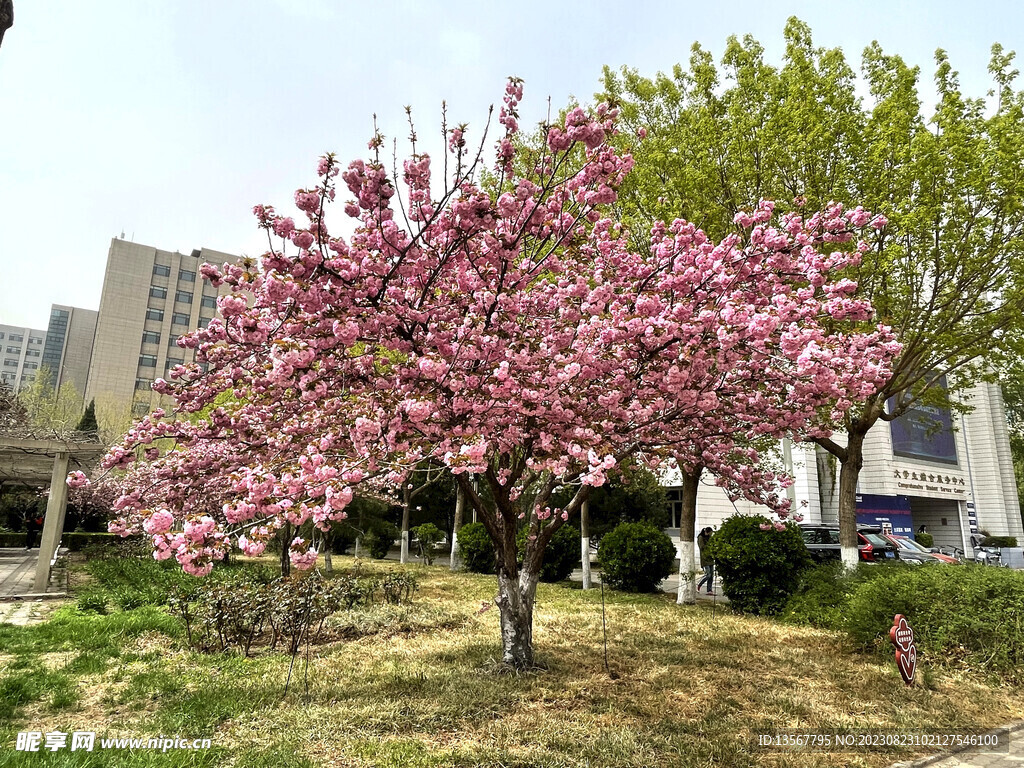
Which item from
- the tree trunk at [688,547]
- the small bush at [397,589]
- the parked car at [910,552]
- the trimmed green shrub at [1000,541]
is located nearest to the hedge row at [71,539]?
the small bush at [397,589]

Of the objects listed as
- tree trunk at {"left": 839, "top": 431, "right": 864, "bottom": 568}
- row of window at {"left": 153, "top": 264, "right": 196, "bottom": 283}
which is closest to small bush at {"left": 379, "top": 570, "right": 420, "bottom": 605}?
tree trunk at {"left": 839, "top": 431, "right": 864, "bottom": 568}

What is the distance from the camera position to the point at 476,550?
17.4 m

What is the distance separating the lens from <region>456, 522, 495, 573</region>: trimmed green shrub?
56.6 ft

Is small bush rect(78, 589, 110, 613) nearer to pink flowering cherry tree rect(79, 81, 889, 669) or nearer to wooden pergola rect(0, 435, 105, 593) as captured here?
wooden pergola rect(0, 435, 105, 593)

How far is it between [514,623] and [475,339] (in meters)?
3.56

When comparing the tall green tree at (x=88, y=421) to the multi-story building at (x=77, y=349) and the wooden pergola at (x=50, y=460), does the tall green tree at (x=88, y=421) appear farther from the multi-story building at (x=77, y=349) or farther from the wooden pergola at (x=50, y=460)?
the multi-story building at (x=77, y=349)

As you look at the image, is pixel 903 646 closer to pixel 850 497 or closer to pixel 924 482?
pixel 850 497

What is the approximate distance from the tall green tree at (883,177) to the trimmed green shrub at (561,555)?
6818mm

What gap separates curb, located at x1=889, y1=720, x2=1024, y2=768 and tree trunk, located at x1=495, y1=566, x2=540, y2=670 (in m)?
3.46

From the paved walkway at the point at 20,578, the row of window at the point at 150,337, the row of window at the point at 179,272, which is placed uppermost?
the row of window at the point at 179,272

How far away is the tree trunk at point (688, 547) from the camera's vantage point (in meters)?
11.7

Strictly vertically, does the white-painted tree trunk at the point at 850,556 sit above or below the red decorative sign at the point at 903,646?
above

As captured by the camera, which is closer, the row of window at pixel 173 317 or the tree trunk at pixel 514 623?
the tree trunk at pixel 514 623

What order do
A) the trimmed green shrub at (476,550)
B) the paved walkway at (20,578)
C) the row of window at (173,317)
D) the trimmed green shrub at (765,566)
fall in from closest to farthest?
the trimmed green shrub at (765,566), the paved walkway at (20,578), the trimmed green shrub at (476,550), the row of window at (173,317)
